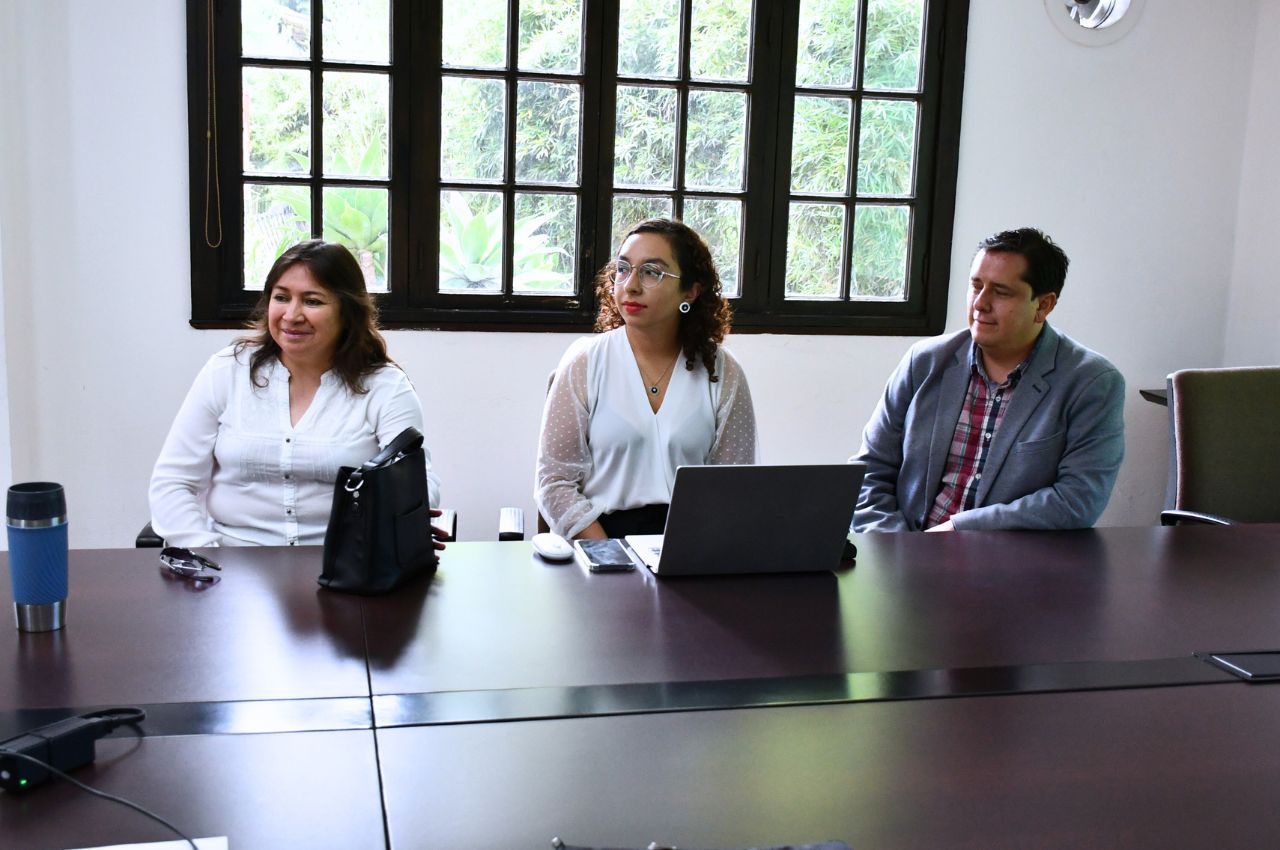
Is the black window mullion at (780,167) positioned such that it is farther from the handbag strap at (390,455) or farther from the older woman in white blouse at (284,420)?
the handbag strap at (390,455)

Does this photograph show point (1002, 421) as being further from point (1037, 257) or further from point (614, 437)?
point (614, 437)

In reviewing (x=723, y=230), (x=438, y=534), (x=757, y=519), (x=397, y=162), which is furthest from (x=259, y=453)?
(x=723, y=230)

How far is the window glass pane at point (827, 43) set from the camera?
3.81 metres

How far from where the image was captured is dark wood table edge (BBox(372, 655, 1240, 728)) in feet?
4.53

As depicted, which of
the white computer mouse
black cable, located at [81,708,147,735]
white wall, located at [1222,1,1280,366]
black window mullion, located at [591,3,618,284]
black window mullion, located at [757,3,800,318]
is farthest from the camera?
white wall, located at [1222,1,1280,366]

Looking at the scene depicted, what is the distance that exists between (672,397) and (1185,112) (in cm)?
254

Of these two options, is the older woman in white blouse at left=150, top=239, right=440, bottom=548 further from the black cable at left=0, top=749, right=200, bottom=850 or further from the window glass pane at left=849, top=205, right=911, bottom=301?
the window glass pane at left=849, top=205, right=911, bottom=301

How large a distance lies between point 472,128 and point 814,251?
3.97 ft

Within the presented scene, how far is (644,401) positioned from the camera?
2.71 m

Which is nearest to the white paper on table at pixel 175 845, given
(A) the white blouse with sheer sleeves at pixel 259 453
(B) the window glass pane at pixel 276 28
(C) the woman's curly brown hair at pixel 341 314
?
(A) the white blouse with sheer sleeves at pixel 259 453

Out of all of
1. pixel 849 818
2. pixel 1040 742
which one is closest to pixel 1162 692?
pixel 1040 742

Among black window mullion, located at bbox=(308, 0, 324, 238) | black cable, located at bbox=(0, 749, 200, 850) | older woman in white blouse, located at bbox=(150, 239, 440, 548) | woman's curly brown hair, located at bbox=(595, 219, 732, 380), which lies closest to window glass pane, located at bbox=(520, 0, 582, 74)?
black window mullion, located at bbox=(308, 0, 324, 238)

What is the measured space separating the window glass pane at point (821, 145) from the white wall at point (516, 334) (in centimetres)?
44

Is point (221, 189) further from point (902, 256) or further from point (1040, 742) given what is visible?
point (1040, 742)
